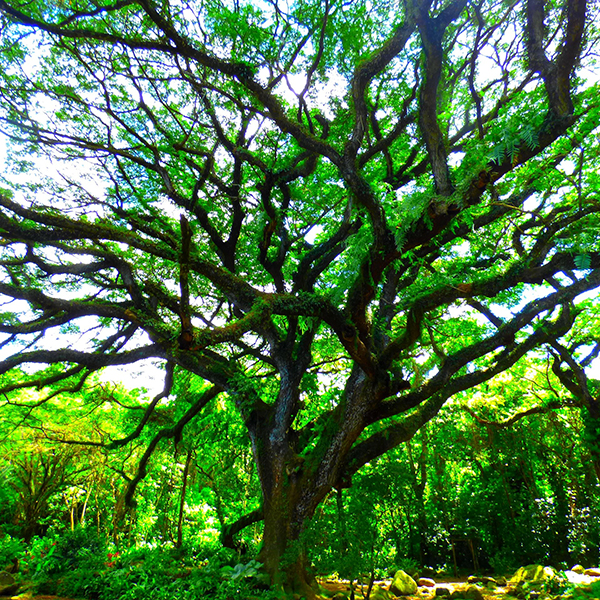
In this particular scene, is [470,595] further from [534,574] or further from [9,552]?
[9,552]

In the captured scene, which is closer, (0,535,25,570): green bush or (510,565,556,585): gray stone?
(510,565,556,585): gray stone

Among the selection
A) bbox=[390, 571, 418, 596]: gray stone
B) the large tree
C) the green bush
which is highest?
the large tree

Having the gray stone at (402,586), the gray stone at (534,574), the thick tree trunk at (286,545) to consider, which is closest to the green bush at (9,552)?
the thick tree trunk at (286,545)

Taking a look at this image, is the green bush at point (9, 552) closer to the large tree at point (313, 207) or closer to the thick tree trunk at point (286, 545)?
the large tree at point (313, 207)

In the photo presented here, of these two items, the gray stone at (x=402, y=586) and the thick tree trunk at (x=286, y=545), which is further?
the gray stone at (x=402, y=586)

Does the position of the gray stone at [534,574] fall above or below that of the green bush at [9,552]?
below

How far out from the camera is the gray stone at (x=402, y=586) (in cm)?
598

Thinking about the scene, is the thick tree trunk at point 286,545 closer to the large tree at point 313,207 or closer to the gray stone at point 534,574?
the large tree at point 313,207

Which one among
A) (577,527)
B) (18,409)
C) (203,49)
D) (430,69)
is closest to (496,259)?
(430,69)

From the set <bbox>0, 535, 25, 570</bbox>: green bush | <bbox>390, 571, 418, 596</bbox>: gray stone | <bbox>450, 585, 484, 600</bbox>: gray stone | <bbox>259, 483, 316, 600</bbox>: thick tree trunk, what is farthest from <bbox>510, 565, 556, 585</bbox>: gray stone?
<bbox>0, 535, 25, 570</bbox>: green bush

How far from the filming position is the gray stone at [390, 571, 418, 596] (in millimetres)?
5980

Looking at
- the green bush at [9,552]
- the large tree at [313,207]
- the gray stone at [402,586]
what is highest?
the large tree at [313,207]

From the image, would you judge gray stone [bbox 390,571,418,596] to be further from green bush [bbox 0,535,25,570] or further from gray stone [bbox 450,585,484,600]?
green bush [bbox 0,535,25,570]

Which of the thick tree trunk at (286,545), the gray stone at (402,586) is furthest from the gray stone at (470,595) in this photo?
the thick tree trunk at (286,545)
